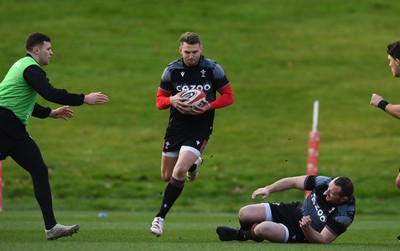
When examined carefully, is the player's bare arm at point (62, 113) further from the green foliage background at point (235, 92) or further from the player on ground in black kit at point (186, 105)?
the green foliage background at point (235, 92)

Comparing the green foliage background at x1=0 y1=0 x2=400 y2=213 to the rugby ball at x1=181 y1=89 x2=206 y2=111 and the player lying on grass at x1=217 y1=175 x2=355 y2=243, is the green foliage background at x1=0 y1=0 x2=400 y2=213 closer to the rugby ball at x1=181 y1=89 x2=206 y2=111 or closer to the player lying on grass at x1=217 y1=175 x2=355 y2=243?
the rugby ball at x1=181 y1=89 x2=206 y2=111

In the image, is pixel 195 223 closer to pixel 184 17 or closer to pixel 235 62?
pixel 235 62

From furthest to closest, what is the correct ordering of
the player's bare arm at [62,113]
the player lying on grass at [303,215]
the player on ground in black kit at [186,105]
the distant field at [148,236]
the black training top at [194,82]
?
the black training top at [194,82] < the player on ground in black kit at [186,105] < the player's bare arm at [62,113] < the player lying on grass at [303,215] < the distant field at [148,236]

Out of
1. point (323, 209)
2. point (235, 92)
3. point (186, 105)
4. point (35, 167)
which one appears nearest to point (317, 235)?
point (323, 209)

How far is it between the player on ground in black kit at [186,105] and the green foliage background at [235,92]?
→ 10046mm

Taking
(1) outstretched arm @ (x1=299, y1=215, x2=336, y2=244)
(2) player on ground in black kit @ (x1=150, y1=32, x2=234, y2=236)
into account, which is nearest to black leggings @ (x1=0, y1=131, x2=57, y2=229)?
(2) player on ground in black kit @ (x1=150, y1=32, x2=234, y2=236)

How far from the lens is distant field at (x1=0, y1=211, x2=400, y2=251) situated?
430 inches

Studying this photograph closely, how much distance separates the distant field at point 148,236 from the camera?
10.9 meters

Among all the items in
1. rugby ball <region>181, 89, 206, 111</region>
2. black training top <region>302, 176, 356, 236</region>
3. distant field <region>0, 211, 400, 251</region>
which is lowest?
distant field <region>0, 211, 400, 251</region>

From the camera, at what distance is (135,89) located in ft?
117

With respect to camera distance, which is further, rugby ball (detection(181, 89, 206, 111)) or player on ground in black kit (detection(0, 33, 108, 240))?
rugby ball (detection(181, 89, 206, 111))

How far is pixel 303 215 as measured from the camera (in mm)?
12125

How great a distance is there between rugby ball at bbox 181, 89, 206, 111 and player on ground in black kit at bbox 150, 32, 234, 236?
6cm

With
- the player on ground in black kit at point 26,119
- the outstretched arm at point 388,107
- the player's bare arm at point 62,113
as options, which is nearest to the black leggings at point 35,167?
the player on ground in black kit at point 26,119
